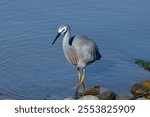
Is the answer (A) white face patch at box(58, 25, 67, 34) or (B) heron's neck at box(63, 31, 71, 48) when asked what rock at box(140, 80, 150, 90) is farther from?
(A) white face patch at box(58, 25, 67, 34)

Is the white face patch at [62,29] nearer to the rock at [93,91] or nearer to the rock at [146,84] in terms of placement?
the rock at [93,91]

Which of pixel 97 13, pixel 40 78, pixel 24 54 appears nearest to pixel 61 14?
pixel 97 13

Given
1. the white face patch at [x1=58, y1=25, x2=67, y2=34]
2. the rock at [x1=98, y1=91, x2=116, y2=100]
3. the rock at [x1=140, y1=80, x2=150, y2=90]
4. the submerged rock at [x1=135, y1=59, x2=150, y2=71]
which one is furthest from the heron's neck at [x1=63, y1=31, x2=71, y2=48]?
the submerged rock at [x1=135, y1=59, x2=150, y2=71]

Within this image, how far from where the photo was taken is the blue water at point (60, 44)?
57.0 feet

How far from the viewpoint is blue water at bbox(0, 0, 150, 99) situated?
17.4m

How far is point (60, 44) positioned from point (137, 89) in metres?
3.95

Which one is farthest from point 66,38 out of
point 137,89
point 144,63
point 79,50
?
point 144,63

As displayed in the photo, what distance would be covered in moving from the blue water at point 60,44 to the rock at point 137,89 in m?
0.38

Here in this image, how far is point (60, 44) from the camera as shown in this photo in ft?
64.6

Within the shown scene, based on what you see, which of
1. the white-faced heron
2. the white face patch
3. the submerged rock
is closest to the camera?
the white face patch

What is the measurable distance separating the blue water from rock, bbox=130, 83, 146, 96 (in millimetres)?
379

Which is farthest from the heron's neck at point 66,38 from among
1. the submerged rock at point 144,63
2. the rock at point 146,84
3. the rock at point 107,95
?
the submerged rock at point 144,63

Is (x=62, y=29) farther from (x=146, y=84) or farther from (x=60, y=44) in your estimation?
(x=60, y=44)

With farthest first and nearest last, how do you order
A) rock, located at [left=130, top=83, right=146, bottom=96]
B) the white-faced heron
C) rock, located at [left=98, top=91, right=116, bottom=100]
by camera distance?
1. the white-faced heron
2. rock, located at [left=130, top=83, right=146, bottom=96]
3. rock, located at [left=98, top=91, right=116, bottom=100]
